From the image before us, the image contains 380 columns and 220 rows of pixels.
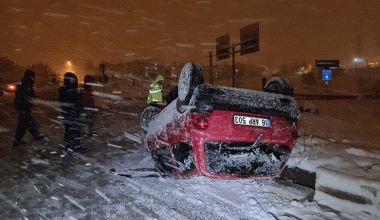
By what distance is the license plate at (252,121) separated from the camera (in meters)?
2.41

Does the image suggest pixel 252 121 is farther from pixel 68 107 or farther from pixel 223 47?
pixel 223 47

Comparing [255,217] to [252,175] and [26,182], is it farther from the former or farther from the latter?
[26,182]

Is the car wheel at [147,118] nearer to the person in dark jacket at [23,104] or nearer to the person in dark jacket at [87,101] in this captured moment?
the person in dark jacket at [87,101]

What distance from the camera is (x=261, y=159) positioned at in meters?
2.56

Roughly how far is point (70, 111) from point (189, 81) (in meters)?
3.95

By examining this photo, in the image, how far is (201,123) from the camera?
92.1 inches

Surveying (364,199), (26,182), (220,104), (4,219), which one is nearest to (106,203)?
(4,219)

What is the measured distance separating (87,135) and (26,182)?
3389 mm

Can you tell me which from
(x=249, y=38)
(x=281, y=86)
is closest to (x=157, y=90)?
(x=281, y=86)

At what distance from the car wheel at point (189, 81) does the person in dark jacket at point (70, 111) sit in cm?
362

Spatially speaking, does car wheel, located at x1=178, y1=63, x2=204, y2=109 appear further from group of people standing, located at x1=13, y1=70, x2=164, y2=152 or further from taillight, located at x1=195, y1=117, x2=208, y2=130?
group of people standing, located at x1=13, y1=70, x2=164, y2=152

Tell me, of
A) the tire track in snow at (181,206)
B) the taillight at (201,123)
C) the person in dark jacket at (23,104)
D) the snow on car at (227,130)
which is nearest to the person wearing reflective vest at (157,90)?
the person in dark jacket at (23,104)

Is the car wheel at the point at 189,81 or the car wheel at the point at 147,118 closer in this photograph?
the car wheel at the point at 189,81

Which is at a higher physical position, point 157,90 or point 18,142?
point 157,90
